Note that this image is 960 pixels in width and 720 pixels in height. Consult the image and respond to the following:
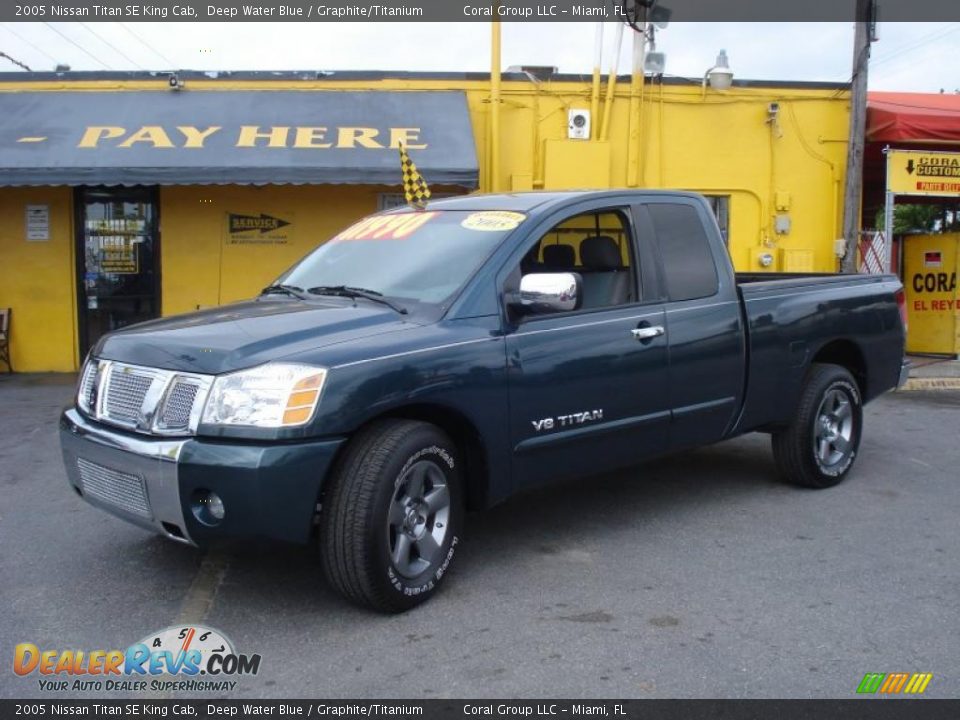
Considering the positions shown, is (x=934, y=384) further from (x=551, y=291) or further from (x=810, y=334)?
(x=551, y=291)

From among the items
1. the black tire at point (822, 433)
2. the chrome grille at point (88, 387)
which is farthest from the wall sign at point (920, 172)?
the chrome grille at point (88, 387)

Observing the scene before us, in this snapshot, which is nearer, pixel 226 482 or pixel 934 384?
pixel 226 482

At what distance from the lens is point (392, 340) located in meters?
3.94

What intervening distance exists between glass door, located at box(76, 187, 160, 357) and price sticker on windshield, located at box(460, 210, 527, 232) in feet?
27.6

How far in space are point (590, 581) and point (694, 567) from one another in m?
0.57

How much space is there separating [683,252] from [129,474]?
3.24m

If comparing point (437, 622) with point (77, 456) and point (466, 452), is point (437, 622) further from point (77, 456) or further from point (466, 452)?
point (77, 456)

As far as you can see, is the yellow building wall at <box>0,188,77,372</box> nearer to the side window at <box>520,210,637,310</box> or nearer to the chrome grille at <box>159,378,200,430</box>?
the side window at <box>520,210,637,310</box>

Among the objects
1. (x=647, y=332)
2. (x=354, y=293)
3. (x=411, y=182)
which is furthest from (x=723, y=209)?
(x=354, y=293)

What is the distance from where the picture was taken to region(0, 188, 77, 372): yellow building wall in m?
12.1

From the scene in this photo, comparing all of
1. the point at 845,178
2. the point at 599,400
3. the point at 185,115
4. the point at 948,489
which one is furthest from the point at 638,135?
the point at 599,400
